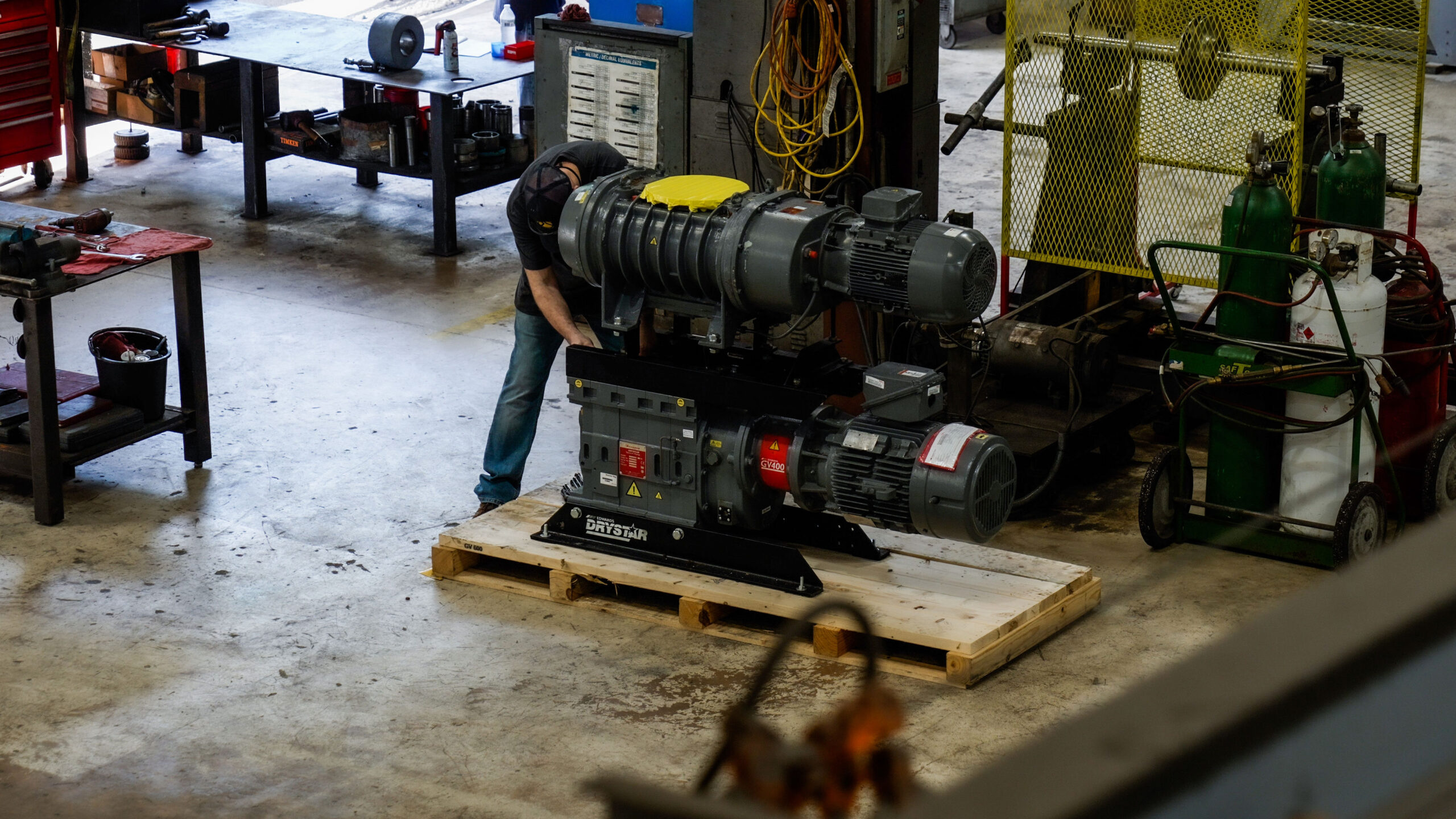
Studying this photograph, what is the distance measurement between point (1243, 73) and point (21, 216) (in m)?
4.43

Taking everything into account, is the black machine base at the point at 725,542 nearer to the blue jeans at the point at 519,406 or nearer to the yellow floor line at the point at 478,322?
the blue jeans at the point at 519,406

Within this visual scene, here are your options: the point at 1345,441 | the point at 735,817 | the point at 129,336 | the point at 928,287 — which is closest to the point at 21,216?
the point at 129,336

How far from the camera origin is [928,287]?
4543 mm

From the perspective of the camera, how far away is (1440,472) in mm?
5488

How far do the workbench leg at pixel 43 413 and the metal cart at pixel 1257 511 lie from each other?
3.55 meters

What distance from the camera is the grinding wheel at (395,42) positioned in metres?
8.98

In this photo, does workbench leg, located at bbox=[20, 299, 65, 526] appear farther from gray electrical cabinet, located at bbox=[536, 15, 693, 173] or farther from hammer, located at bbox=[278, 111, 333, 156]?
hammer, located at bbox=[278, 111, 333, 156]

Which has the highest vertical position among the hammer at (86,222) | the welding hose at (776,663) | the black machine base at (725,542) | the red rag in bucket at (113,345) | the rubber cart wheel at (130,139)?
the welding hose at (776,663)

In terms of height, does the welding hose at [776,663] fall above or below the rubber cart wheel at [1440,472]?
above

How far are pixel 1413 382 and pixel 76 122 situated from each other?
7795 mm

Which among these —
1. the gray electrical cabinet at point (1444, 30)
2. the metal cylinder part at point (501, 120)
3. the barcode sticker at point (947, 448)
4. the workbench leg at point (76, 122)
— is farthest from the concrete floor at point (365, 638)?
the gray electrical cabinet at point (1444, 30)

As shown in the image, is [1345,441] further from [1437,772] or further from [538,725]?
[1437,772]

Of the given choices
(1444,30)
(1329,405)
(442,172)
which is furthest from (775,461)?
(1444,30)

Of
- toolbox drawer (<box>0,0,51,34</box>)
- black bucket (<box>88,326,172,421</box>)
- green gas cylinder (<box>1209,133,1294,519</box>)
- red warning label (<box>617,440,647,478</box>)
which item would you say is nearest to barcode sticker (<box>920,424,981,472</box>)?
red warning label (<box>617,440,647,478</box>)
